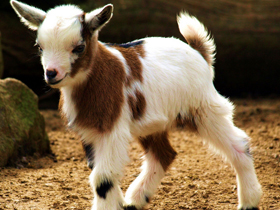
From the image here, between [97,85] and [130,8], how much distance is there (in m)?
4.78

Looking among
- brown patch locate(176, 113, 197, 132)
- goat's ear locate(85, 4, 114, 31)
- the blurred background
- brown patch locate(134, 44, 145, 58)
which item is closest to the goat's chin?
goat's ear locate(85, 4, 114, 31)

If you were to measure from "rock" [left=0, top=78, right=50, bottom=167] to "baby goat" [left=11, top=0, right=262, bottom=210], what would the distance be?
151 cm

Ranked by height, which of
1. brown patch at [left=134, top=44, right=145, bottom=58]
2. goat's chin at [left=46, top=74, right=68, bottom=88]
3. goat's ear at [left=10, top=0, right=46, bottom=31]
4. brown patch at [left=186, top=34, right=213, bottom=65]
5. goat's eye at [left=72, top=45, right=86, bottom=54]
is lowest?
brown patch at [left=186, top=34, right=213, bottom=65]

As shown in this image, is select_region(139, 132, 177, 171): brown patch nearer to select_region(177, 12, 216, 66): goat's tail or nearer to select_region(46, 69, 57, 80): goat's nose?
select_region(177, 12, 216, 66): goat's tail

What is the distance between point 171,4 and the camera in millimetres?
8398

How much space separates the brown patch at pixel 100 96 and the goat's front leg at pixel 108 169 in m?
0.14

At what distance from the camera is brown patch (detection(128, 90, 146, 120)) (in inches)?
159

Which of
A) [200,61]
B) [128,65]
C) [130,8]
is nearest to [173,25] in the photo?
[130,8]

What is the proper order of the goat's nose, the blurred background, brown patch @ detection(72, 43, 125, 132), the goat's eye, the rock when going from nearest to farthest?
the goat's nose
the goat's eye
brown patch @ detection(72, 43, 125, 132)
the rock
the blurred background

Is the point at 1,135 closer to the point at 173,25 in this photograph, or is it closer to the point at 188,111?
the point at 188,111

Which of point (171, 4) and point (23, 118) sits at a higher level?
point (171, 4)

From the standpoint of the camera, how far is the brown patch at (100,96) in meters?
3.84

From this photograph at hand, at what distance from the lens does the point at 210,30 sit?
27.7 feet

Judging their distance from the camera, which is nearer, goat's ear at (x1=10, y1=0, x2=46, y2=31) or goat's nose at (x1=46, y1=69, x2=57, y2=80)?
goat's nose at (x1=46, y1=69, x2=57, y2=80)
